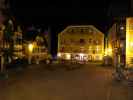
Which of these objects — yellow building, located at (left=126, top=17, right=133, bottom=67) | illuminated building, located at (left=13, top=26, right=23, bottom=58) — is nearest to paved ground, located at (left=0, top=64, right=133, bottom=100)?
yellow building, located at (left=126, top=17, right=133, bottom=67)

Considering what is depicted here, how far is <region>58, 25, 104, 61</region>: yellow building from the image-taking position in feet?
292

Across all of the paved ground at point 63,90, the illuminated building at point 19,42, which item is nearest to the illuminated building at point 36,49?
the illuminated building at point 19,42

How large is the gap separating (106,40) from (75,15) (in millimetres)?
11460

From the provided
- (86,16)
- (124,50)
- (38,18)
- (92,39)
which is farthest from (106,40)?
(124,50)

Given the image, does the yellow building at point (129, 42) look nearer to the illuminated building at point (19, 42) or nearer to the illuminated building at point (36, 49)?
the illuminated building at point (19, 42)

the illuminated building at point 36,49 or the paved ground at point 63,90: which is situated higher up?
the illuminated building at point 36,49

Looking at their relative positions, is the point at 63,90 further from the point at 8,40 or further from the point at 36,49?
the point at 36,49

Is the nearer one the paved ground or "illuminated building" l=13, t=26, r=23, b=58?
the paved ground

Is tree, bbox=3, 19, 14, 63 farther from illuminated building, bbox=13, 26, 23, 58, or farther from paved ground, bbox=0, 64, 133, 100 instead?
paved ground, bbox=0, 64, 133, 100

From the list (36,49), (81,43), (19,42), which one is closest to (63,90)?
(19,42)

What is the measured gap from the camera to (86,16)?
94.2 metres

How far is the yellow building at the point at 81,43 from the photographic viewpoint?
8894 centimetres

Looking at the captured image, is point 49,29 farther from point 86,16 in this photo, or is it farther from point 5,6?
point 5,6

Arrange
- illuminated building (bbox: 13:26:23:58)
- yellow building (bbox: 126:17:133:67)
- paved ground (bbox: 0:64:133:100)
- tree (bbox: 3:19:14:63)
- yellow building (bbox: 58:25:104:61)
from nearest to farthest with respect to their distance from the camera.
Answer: paved ground (bbox: 0:64:133:100), yellow building (bbox: 126:17:133:67), tree (bbox: 3:19:14:63), illuminated building (bbox: 13:26:23:58), yellow building (bbox: 58:25:104:61)
